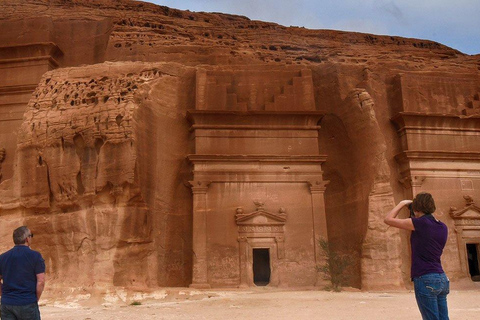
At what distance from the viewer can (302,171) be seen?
1875cm

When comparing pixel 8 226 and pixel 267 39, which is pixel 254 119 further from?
pixel 8 226

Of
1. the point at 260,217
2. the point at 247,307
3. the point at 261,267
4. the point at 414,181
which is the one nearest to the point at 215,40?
the point at 260,217

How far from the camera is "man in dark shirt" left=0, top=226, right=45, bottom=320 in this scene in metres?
5.10

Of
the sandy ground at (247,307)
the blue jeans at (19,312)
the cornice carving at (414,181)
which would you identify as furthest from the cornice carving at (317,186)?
the blue jeans at (19,312)

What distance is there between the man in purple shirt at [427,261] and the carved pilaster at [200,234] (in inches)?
511

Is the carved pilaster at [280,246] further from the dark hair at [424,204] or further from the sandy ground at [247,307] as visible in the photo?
the dark hair at [424,204]

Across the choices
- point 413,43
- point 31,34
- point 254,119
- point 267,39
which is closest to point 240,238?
point 254,119

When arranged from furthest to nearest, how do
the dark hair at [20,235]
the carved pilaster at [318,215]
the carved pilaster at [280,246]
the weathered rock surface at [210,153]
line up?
the carved pilaster at [318,215] < the carved pilaster at [280,246] < the weathered rock surface at [210,153] < the dark hair at [20,235]

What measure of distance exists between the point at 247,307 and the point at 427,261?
851cm

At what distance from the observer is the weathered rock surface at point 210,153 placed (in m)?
16.3

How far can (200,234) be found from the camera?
17609 millimetres

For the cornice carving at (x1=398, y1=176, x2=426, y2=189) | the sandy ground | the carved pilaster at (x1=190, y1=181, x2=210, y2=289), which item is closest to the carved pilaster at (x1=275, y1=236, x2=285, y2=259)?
the sandy ground

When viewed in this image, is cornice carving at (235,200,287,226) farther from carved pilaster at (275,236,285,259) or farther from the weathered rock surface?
carved pilaster at (275,236,285,259)

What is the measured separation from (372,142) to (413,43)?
10508 millimetres
